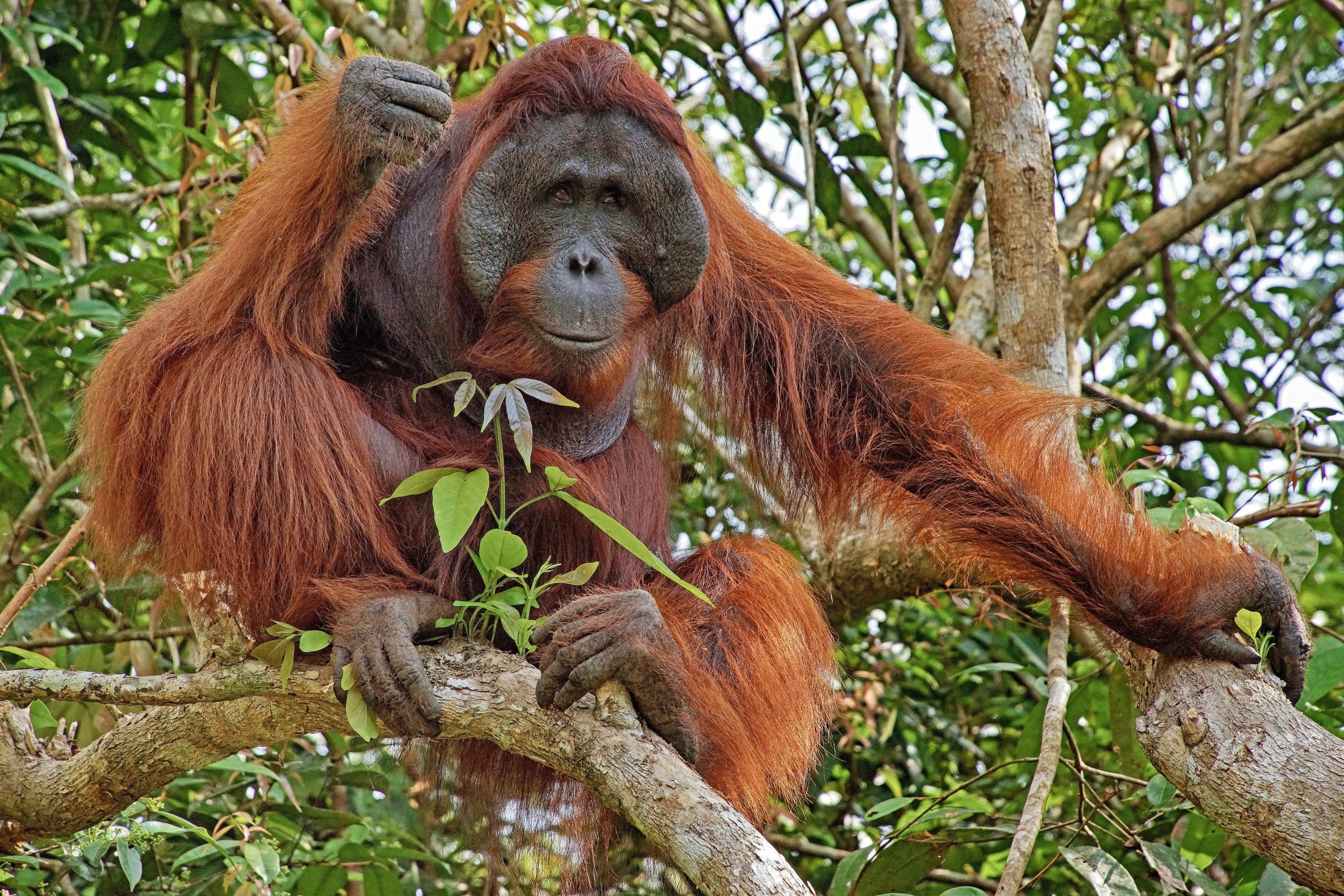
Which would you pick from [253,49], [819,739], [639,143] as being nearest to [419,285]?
[639,143]

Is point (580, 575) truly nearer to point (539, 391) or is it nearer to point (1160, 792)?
point (539, 391)

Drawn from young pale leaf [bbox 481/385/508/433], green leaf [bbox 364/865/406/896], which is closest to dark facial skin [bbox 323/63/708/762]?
young pale leaf [bbox 481/385/508/433]

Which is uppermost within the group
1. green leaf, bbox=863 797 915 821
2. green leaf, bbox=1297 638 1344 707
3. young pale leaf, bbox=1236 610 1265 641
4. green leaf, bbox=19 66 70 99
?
green leaf, bbox=19 66 70 99

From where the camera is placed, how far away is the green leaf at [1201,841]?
3145 millimetres

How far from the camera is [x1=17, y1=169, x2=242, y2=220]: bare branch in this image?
390 centimetres

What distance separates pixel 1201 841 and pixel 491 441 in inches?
75.0

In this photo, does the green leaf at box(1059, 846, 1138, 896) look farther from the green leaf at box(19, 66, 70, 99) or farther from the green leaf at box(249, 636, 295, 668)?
the green leaf at box(19, 66, 70, 99)

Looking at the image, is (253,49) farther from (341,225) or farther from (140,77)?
(341,225)

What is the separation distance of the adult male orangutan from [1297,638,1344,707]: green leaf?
5cm

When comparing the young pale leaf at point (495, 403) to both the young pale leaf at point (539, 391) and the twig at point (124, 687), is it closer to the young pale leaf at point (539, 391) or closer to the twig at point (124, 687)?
the young pale leaf at point (539, 391)

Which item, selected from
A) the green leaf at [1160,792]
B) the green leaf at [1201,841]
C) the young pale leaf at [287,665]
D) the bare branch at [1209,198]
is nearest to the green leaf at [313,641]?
the young pale leaf at [287,665]

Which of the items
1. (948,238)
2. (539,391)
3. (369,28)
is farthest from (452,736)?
(369,28)

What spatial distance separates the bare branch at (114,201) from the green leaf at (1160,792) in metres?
2.85

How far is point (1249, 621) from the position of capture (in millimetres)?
2521
